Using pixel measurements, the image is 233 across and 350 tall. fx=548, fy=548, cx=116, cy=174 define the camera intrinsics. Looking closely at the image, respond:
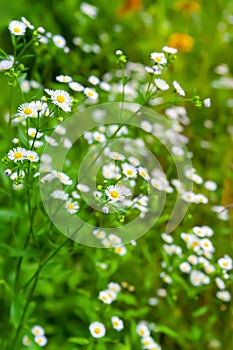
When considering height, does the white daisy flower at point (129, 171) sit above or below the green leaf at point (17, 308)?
above

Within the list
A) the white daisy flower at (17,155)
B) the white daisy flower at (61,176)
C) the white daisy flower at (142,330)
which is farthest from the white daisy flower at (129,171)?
the white daisy flower at (142,330)

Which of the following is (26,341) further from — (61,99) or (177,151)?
(177,151)

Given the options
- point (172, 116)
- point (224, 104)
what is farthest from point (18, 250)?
point (224, 104)

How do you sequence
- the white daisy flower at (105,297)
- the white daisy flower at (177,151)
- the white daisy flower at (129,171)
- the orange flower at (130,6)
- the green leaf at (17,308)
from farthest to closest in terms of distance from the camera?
1. the orange flower at (130,6)
2. the white daisy flower at (177,151)
3. the white daisy flower at (105,297)
4. the green leaf at (17,308)
5. the white daisy flower at (129,171)

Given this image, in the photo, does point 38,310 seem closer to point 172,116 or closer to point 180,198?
point 180,198

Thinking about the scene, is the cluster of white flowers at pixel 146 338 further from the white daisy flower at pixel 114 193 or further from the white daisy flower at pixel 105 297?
the white daisy flower at pixel 114 193

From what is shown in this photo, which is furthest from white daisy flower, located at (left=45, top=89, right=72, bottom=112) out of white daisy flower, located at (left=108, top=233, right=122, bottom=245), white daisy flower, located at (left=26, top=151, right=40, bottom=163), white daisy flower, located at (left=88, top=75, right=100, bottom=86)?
white daisy flower, located at (left=108, top=233, right=122, bottom=245)
